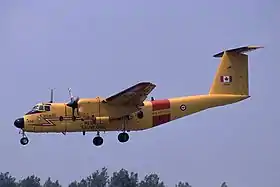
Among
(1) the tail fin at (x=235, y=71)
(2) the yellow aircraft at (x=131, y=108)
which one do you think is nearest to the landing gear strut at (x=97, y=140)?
(2) the yellow aircraft at (x=131, y=108)

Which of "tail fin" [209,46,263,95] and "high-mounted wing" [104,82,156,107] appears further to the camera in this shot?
"tail fin" [209,46,263,95]

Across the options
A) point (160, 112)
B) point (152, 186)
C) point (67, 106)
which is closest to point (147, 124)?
point (160, 112)

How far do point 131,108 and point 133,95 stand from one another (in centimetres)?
195

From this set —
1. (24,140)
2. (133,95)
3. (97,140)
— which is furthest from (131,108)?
(24,140)

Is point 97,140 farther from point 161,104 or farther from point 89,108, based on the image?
point 161,104

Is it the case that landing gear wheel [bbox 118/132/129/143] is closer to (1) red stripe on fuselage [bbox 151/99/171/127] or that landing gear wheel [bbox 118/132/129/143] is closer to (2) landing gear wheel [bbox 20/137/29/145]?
→ (1) red stripe on fuselage [bbox 151/99/171/127]

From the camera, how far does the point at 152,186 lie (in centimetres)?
14538

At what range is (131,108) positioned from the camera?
76.4 m

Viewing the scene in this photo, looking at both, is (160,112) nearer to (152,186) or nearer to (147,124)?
(147,124)

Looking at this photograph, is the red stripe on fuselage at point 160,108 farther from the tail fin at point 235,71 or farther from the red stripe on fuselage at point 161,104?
the tail fin at point 235,71

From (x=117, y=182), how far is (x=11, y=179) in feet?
79.9

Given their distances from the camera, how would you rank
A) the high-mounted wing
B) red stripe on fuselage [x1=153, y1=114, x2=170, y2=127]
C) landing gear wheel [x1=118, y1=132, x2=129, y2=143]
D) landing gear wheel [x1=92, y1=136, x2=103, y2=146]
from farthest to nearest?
landing gear wheel [x1=92, y1=136, x2=103, y2=146] → landing gear wheel [x1=118, y1=132, x2=129, y2=143] → red stripe on fuselage [x1=153, y1=114, x2=170, y2=127] → the high-mounted wing

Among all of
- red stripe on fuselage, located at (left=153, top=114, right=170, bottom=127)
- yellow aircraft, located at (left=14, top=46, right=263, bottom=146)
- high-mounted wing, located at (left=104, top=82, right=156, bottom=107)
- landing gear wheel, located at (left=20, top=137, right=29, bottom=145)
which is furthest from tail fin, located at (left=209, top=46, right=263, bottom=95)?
landing gear wheel, located at (left=20, top=137, right=29, bottom=145)

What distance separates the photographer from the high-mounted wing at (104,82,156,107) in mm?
72731
